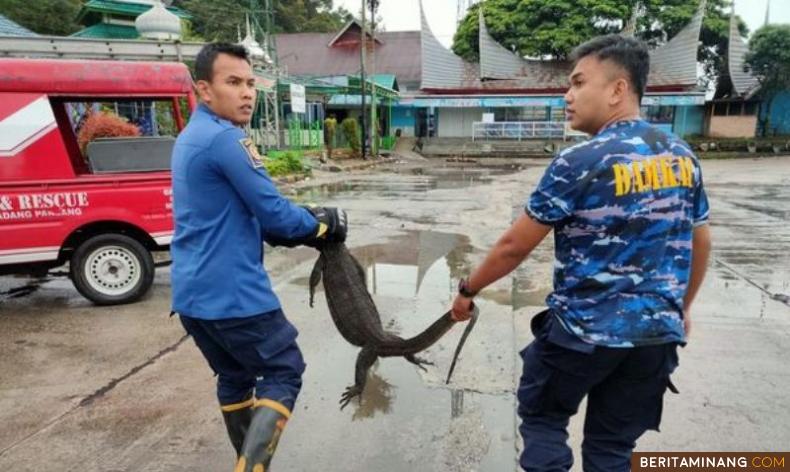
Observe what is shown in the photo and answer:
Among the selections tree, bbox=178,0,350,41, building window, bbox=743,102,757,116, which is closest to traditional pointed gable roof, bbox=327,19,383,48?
tree, bbox=178,0,350,41

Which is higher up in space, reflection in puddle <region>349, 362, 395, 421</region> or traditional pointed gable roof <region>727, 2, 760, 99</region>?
traditional pointed gable roof <region>727, 2, 760, 99</region>

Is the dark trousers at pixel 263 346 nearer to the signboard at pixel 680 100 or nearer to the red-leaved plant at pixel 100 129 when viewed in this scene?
the red-leaved plant at pixel 100 129

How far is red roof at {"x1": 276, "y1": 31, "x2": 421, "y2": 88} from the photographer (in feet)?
119

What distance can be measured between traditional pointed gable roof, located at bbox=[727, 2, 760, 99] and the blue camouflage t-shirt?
33.9 metres

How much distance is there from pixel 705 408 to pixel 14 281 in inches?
277

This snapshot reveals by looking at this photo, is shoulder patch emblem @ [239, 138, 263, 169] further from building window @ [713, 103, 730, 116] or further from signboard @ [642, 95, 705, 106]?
building window @ [713, 103, 730, 116]

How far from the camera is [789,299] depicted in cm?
540

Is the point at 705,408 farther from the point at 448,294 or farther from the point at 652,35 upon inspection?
the point at 652,35

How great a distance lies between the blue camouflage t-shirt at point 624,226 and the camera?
172 centimetres

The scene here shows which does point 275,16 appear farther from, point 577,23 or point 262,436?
point 262,436

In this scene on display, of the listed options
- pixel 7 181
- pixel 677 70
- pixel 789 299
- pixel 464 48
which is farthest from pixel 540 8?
pixel 7 181

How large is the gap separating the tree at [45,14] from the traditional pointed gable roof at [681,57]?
29.8 m

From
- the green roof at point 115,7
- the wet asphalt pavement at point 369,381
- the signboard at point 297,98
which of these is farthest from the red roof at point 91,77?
the green roof at point 115,7

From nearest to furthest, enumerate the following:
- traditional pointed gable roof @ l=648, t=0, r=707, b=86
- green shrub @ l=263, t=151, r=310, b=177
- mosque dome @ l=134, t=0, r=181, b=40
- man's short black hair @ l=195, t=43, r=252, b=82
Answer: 1. man's short black hair @ l=195, t=43, r=252, b=82
2. mosque dome @ l=134, t=0, r=181, b=40
3. green shrub @ l=263, t=151, r=310, b=177
4. traditional pointed gable roof @ l=648, t=0, r=707, b=86
